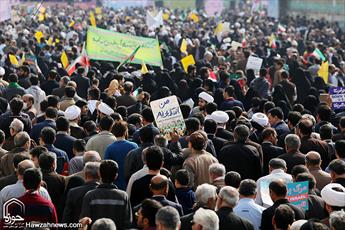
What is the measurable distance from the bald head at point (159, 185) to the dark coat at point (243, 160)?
8.27 feet

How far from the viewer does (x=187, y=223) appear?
26.0 feet

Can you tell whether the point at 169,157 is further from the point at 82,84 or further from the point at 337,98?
the point at 82,84

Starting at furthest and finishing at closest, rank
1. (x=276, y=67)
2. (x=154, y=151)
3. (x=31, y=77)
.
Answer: (x=276, y=67)
(x=31, y=77)
(x=154, y=151)

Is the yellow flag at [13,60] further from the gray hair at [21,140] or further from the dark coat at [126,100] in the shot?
the gray hair at [21,140]

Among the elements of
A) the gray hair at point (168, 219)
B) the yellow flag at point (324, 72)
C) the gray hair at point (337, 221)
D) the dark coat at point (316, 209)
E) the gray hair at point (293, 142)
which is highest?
the gray hair at point (168, 219)

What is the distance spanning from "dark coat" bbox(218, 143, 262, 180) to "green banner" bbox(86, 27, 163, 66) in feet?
35.0

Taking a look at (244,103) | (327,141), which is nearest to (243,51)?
(244,103)

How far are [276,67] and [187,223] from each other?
13.8 metres

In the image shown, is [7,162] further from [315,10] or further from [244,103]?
[315,10]

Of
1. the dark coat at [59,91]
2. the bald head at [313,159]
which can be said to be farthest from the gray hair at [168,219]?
the dark coat at [59,91]

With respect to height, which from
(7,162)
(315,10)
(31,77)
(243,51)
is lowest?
(315,10)

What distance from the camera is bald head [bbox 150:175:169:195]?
8.34 m

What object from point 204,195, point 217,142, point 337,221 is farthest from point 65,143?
point 337,221

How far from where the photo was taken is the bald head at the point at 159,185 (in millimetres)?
8344
